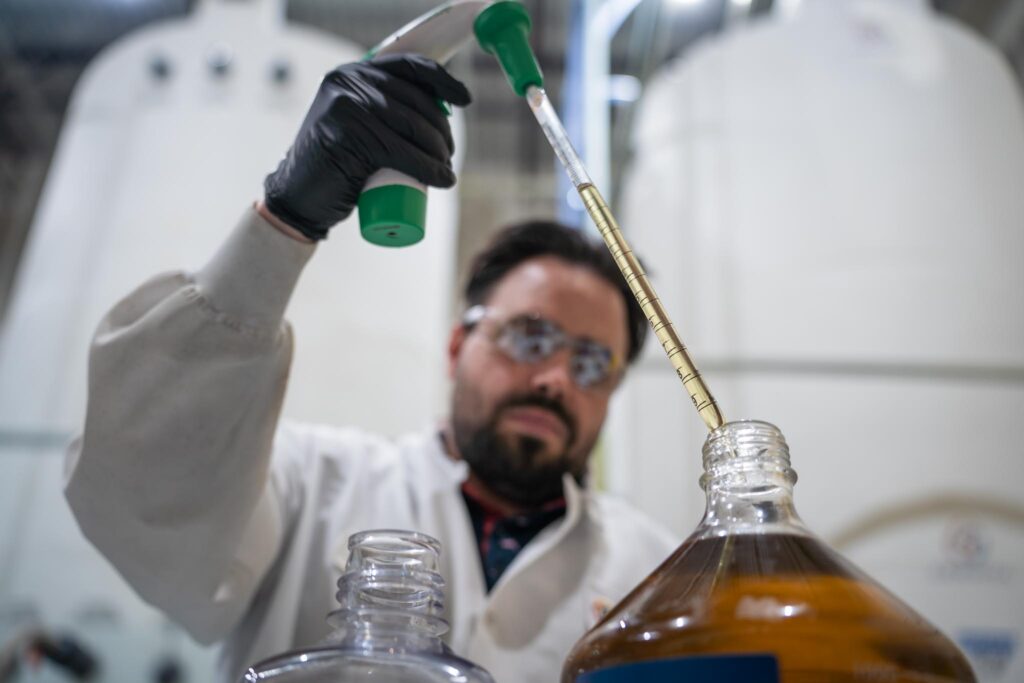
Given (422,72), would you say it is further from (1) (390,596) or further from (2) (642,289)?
(1) (390,596)

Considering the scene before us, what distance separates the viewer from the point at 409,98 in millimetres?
547

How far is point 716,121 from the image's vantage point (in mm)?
1743

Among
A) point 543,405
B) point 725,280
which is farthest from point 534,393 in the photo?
point 725,280

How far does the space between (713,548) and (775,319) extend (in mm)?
1233

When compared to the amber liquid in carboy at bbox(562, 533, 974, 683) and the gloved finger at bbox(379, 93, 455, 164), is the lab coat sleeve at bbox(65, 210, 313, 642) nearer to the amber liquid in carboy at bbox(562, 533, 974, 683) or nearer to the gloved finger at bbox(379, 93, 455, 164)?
the gloved finger at bbox(379, 93, 455, 164)

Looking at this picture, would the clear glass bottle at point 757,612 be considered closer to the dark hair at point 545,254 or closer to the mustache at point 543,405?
the mustache at point 543,405

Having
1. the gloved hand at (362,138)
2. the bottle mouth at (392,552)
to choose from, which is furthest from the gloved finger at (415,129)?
the bottle mouth at (392,552)

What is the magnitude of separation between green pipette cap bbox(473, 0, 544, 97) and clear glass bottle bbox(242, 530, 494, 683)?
0.88ft

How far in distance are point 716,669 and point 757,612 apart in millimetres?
29

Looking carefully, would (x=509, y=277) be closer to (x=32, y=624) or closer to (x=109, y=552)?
(x=109, y=552)

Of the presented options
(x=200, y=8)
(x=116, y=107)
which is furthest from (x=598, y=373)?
(x=200, y=8)

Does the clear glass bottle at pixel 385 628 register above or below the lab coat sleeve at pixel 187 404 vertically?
below

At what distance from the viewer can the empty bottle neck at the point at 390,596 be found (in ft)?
1.35

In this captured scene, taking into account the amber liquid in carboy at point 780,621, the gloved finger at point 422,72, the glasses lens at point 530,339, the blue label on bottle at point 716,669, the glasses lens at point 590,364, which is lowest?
the blue label on bottle at point 716,669
